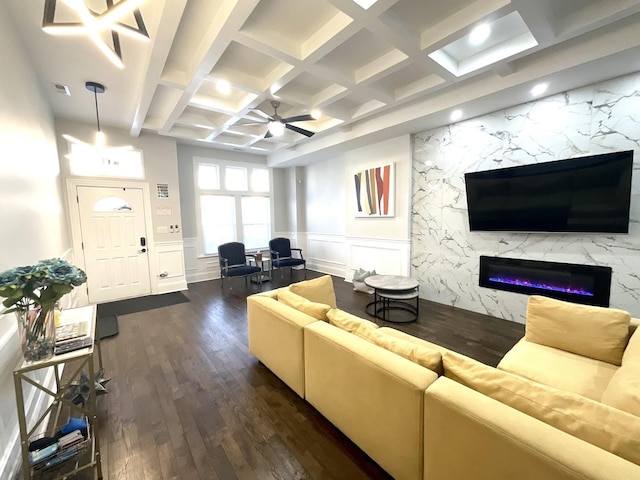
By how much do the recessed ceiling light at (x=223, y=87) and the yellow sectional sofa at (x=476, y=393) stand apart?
2.50 metres

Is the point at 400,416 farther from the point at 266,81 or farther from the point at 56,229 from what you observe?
the point at 56,229

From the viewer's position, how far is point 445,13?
228cm

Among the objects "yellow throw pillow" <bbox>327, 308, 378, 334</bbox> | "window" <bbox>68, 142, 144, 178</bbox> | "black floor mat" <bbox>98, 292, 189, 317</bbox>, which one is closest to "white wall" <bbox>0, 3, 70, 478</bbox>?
"window" <bbox>68, 142, 144, 178</bbox>

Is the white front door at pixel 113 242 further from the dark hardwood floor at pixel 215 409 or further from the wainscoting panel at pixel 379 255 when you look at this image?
the wainscoting panel at pixel 379 255

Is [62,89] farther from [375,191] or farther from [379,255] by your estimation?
[379,255]

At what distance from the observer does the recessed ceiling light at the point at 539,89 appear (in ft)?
9.49

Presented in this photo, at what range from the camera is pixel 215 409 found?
209 cm

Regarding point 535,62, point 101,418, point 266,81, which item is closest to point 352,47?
point 266,81

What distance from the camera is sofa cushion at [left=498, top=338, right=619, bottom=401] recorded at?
161 cm

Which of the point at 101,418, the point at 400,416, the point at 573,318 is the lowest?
the point at 101,418

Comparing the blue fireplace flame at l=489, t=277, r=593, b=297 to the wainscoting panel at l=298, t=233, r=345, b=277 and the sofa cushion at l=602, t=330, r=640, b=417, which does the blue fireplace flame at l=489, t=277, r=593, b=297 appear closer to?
the sofa cushion at l=602, t=330, r=640, b=417

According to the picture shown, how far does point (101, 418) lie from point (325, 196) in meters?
5.56

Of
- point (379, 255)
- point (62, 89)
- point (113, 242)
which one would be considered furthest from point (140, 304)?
point (379, 255)

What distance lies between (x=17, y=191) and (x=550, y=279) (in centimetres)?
531
